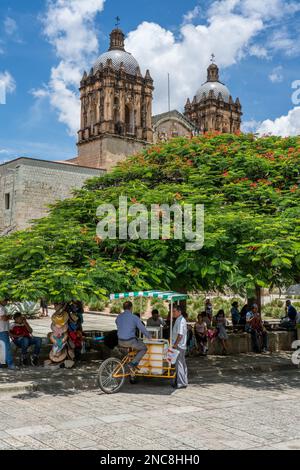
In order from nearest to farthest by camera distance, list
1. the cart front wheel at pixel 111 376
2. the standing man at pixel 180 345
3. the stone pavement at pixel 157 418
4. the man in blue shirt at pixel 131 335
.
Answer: the stone pavement at pixel 157 418
the cart front wheel at pixel 111 376
the man in blue shirt at pixel 131 335
the standing man at pixel 180 345

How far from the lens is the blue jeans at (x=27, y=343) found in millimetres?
11531

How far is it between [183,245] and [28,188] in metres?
25.3

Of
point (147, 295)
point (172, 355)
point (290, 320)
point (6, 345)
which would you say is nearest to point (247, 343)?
point (290, 320)

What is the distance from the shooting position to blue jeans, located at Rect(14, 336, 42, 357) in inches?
454

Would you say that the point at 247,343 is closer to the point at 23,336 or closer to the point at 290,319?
the point at 290,319

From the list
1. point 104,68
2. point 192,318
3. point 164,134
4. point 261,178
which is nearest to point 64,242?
point 261,178

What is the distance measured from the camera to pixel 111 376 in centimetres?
956

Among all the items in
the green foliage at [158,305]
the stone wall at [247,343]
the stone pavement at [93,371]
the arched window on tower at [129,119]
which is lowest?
the stone pavement at [93,371]

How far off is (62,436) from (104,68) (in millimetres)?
42270

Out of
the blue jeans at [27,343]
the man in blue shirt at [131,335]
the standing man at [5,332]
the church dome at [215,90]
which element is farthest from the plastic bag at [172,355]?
the church dome at [215,90]

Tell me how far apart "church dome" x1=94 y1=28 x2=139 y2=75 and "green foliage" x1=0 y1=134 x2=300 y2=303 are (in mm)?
35266

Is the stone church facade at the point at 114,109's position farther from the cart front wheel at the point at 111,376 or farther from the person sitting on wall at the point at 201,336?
the cart front wheel at the point at 111,376

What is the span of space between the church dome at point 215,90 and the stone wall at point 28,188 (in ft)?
94.6

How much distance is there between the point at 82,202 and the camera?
1377 cm
